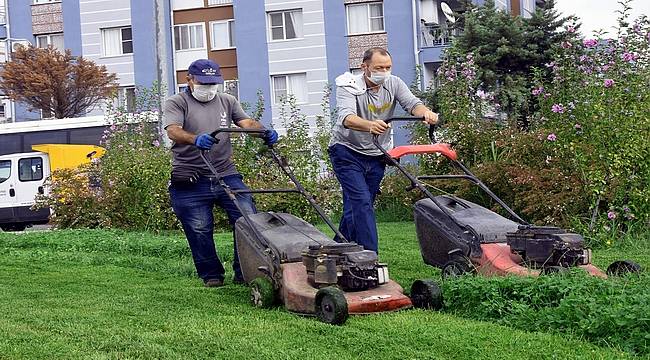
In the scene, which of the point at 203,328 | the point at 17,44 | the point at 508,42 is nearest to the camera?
the point at 203,328

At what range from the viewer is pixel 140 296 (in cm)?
653

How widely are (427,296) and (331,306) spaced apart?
0.68 metres

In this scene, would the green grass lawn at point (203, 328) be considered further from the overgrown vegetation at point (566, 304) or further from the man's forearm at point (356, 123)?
the man's forearm at point (356, 123)

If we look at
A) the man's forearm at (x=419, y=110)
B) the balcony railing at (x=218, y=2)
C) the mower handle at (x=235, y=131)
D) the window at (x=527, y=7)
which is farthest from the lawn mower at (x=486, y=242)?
the window at (x=527, y=7)

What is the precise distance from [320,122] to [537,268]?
33.1 feet

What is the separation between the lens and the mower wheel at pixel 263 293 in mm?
5895

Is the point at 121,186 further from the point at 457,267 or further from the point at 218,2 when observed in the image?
the point at 218,2

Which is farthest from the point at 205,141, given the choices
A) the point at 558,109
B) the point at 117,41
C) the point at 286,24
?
the point at 117,41

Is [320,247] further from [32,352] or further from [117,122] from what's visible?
[117,122]

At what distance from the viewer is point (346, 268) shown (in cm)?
551

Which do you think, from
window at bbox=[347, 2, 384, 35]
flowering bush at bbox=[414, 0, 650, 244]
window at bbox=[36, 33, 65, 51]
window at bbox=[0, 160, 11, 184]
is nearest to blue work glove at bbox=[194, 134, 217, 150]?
flowering bush at bbox=[414, 0, 650, 244]

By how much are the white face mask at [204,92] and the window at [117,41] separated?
97.8 feet

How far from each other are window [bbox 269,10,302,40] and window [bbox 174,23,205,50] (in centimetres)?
293

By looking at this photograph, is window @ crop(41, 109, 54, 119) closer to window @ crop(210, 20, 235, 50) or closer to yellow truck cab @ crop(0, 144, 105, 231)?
window @ crop(210, 20, 235, 50)
